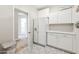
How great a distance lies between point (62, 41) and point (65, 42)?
0.08m

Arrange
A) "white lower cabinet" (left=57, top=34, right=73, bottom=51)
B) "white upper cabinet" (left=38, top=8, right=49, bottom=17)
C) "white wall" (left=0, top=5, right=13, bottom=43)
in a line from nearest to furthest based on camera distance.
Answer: "white wall" (left=0, top=5, right=13, bottom=43), "white upper cabinet" (left=38, top=8, right=49, bottom=17), "white lower cabinet" (left=57, top=34, right=73, bottom=51)

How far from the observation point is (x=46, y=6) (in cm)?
160

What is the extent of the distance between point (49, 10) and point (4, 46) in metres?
1.02

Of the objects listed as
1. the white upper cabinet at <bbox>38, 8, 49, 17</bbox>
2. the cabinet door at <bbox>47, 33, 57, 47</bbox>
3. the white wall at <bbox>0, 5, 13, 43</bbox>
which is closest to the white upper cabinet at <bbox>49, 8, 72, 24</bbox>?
the white upper cabinet at <bbox>38, 8, 49, 17</bbox>

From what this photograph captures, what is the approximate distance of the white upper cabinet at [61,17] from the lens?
1.69 m

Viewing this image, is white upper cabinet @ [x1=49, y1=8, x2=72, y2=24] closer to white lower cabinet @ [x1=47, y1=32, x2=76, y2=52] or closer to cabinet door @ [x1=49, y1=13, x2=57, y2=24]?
cabinet door @ [x1=49, y1=13, x2=57, y2=24]

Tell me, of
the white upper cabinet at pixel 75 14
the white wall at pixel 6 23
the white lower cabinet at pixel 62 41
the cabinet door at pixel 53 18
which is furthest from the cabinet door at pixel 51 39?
the white wall at pixel 6 23

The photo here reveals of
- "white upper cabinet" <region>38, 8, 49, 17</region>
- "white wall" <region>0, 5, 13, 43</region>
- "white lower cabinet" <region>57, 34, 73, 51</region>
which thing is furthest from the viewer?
"white lower cabinet" <region>57, 34, 73, 51</region>

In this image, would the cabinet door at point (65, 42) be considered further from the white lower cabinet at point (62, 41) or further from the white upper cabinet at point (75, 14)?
the white upper cabinet at point (75, 14)

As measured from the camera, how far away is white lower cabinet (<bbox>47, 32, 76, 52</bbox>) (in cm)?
170

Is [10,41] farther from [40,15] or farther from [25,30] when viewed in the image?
[40,15]

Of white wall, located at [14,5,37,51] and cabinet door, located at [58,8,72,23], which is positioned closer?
white wall, located at [14,5,37,51]

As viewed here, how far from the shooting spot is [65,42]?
70.2 inches
